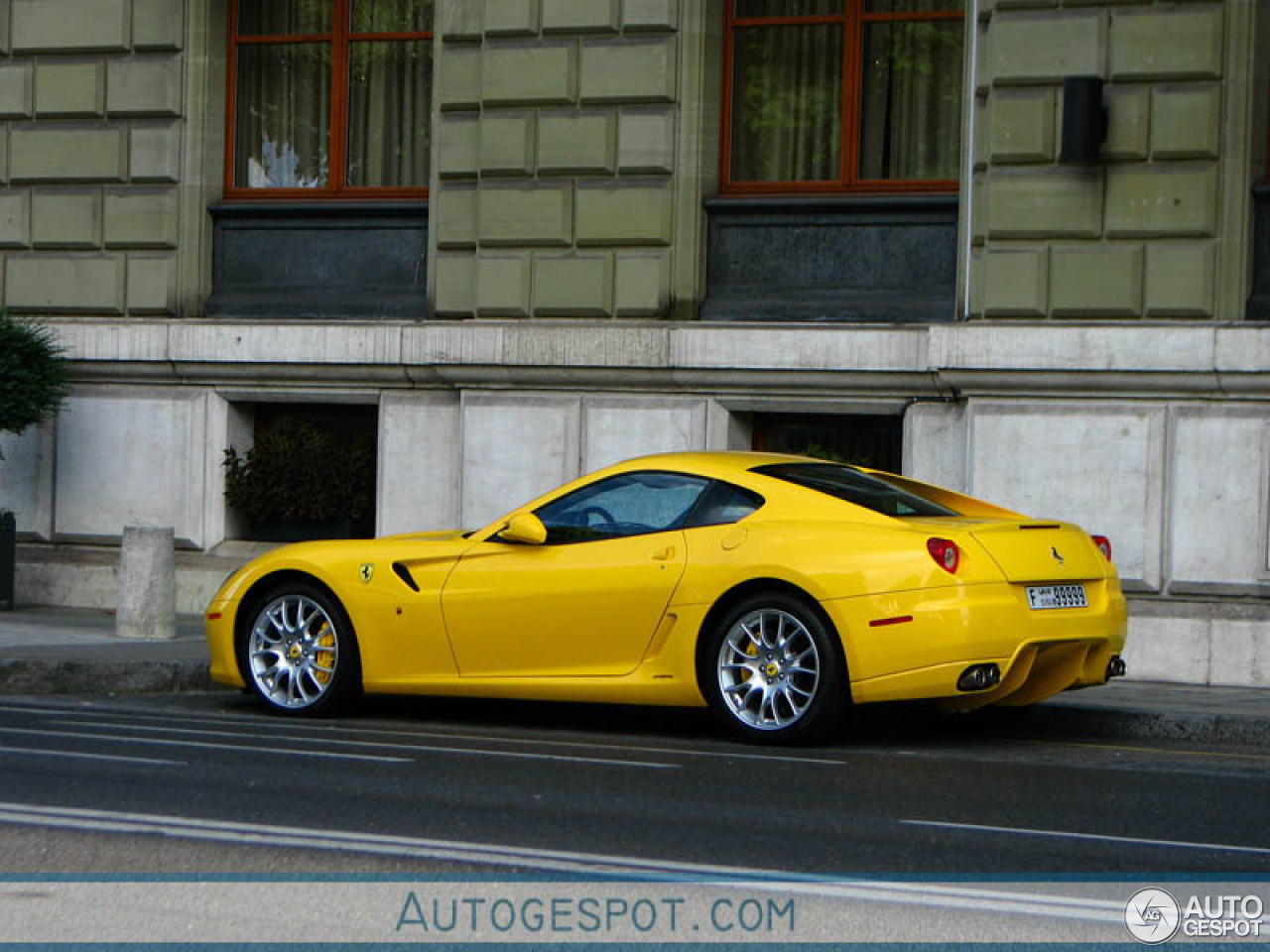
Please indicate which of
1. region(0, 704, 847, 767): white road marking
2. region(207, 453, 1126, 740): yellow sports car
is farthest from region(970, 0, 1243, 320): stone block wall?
region(0, 704, 847, 767): white road marking

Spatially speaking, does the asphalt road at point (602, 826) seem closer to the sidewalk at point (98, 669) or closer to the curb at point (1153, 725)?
the curb at point (1153, 725)

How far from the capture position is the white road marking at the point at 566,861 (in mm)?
6117

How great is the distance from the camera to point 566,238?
53.4 ft

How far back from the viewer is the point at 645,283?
634 inches

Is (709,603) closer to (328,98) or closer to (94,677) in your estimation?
(94,677)

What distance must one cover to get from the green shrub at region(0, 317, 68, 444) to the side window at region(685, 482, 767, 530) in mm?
7697

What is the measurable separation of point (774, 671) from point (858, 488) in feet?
3.86

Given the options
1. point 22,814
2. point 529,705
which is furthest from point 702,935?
point 529,705

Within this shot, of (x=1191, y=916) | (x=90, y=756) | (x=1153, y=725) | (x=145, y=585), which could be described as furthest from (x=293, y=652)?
(x=1191, y=916)

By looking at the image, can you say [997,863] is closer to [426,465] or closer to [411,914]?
[411,914]

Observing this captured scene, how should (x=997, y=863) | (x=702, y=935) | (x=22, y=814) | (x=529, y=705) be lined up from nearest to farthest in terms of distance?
(x=702, y=935) < (x=997, y=863) < (x=22, y=814) < (x=529, y=705)

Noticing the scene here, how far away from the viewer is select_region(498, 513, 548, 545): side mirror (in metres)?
10.8

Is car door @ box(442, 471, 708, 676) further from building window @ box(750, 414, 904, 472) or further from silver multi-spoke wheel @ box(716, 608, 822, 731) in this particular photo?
building window @ box(750, 414, 904, 472)

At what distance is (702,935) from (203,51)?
1355cm
